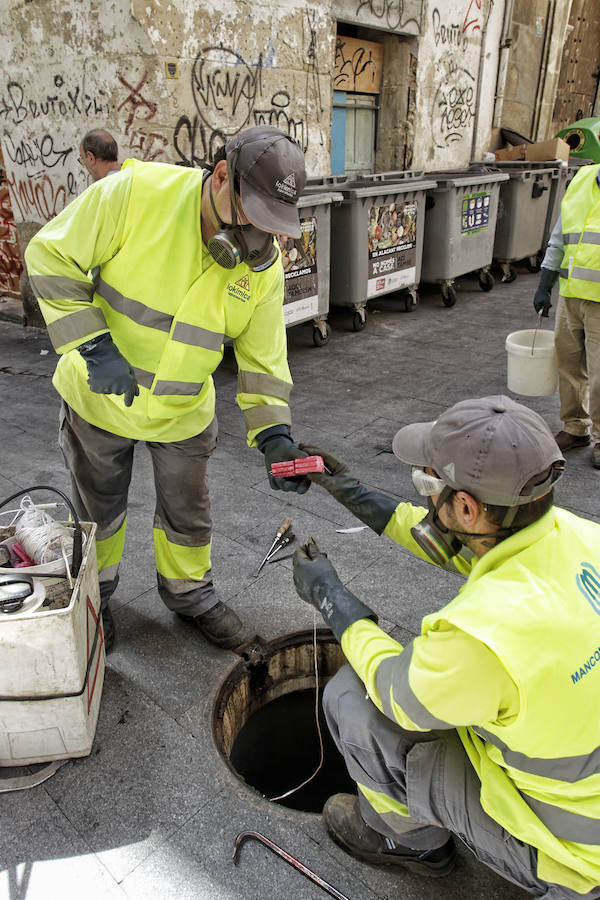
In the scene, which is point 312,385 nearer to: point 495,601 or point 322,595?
A: point 322,595

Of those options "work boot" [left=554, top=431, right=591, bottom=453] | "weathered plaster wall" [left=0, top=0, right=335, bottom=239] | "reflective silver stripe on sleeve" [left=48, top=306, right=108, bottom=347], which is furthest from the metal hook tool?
"weathered plaster wall" [left=0, top=0, right=335, bottom=239]

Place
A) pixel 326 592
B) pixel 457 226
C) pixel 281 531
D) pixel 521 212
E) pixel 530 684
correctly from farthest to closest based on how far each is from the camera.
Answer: pixel 521 212 → pixel 457 226 → pixel 281 531 → pixel 326 592 → pixel 530 684

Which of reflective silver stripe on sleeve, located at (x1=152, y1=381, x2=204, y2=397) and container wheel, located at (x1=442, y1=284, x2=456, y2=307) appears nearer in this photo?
reflective silver stripe on sleeve, located at (x1=152, y1=381, x2=204, y2=397)

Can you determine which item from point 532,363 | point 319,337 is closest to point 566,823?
point 532,363

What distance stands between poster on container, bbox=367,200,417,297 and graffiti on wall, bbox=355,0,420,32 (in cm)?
246

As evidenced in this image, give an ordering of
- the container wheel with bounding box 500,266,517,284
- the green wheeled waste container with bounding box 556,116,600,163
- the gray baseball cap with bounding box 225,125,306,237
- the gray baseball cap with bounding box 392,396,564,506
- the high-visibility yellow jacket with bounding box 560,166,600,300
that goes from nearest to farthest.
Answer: the gray baseball cap with bounding box 392,396,564,506 → the gray baseball cap with bounding box 225,125,306,237 → the high-visibility yellow jacket with bounding box 560,166,600,300 → the container wheel with bounding box 500,266,517,284 → the green wheeled waste container with bounding box 556,116,600,163

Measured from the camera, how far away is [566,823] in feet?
4.41

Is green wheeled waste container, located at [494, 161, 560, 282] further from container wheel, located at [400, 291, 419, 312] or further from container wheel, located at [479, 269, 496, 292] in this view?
container wheel, located at [400, 291, 419, 312]

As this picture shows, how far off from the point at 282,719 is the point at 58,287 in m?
1.96

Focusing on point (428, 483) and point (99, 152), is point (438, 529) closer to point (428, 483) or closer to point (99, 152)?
point (428, 483)

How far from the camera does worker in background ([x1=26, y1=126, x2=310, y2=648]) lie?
1938 mm

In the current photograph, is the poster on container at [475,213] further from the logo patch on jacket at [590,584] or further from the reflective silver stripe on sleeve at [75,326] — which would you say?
the logo patch on jacket at [590,584]

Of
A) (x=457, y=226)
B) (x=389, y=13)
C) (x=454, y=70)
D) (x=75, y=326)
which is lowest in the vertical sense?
(x=457, y=226)

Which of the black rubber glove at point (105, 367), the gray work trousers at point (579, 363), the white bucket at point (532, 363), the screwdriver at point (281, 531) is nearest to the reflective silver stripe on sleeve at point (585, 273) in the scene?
the gray work trousers at point (579, 363)
